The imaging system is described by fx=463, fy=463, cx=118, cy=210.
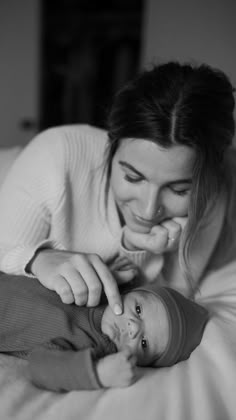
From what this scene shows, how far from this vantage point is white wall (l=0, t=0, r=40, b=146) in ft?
10.3

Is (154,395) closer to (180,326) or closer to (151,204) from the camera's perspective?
(180,326)

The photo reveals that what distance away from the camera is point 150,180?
107 centimetres

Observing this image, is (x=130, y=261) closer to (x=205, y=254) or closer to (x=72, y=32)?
(x=205, y=254)

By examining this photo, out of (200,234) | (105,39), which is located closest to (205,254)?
(200,234)

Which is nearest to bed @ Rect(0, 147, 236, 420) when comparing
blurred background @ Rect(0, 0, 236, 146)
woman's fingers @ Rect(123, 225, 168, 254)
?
woman's fingers @ Rect(123, 225, 168, 254)

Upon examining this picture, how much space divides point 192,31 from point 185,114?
2.24 meters

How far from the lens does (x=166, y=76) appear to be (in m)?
1.07

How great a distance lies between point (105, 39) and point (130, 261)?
10.2ft

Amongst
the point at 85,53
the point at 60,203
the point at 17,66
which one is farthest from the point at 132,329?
the point at 85,53

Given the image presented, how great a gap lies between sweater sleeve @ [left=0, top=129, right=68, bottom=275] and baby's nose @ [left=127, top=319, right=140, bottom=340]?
0.96ft

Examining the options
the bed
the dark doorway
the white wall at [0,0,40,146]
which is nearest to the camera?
the bed

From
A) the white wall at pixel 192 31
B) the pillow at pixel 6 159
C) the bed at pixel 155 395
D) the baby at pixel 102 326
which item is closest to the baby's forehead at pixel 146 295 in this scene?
the baby at pixel 102 326

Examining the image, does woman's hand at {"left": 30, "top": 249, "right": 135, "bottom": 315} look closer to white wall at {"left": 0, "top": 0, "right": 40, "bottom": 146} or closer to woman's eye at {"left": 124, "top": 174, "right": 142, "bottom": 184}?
woman's eye at {"left": 124, "top": 174, "right": 142, "bottom": 184}

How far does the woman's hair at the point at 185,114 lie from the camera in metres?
1.03
